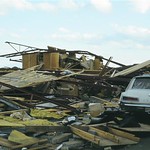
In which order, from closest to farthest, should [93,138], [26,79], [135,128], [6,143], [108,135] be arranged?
[6,143] → [93,138] → [108,135] → [135,128] → [26,79]

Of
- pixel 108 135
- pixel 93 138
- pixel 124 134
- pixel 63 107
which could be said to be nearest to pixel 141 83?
pixel 124 134

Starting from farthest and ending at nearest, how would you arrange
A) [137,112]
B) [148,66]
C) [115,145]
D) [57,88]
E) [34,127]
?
[57,88] → [148,66] → [137,112] → [34,127] → [115,145]

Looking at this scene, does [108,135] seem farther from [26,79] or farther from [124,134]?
[26,79]

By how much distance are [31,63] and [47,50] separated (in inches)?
71.8

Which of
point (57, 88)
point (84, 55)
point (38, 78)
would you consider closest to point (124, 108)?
point (38, 78)

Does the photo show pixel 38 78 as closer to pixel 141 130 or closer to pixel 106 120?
pixel 106 120

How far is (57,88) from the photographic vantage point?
65.1ft

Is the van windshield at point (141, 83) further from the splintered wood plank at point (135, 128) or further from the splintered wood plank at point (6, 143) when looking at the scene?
the splintered wood plank at point (6, 143)

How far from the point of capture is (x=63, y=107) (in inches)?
580

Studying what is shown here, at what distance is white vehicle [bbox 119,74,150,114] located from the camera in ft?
35.1

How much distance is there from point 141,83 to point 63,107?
4.31m

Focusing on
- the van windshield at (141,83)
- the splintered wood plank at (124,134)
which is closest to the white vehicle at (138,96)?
the van windshield at (141,83)

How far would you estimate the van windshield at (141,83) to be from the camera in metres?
11.2

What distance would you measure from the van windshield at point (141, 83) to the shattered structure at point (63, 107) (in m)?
0.95
